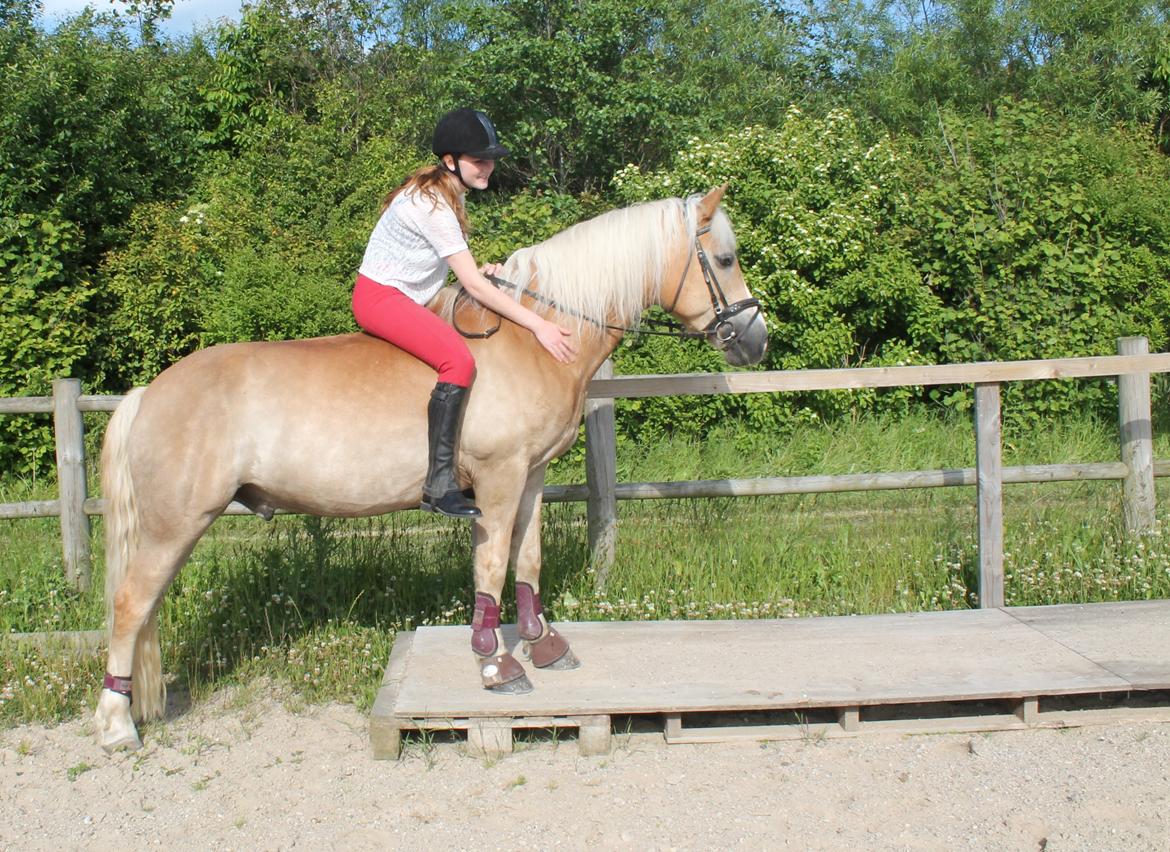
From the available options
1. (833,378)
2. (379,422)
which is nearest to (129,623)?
(379,422)

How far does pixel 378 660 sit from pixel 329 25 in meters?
14.1

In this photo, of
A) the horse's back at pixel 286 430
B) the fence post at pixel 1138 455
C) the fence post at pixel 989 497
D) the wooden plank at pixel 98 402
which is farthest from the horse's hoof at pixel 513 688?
the fence post at pixel 1138 455

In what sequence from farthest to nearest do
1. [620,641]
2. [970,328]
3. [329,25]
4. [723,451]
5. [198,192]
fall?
[329,25] → [198,192] → [970,328] → [723,451] → [620,641]

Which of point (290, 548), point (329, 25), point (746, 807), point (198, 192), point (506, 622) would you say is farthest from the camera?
point (329, 25)

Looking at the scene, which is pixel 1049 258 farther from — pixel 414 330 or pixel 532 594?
pixel 414 330

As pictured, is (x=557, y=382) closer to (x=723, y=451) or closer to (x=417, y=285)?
(x=417, y=285)

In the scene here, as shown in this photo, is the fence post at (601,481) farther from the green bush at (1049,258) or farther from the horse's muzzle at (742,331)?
the green bush at (1049,258)

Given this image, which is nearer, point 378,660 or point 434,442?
point 434,442

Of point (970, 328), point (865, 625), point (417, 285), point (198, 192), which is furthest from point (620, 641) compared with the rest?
point (198, 192)

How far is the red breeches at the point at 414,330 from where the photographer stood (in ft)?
13.5

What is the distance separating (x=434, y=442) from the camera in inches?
162

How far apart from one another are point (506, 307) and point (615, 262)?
1.76 ft

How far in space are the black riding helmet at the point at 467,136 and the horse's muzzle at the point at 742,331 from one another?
46.8 inches

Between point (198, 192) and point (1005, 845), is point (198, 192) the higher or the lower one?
the higher one
